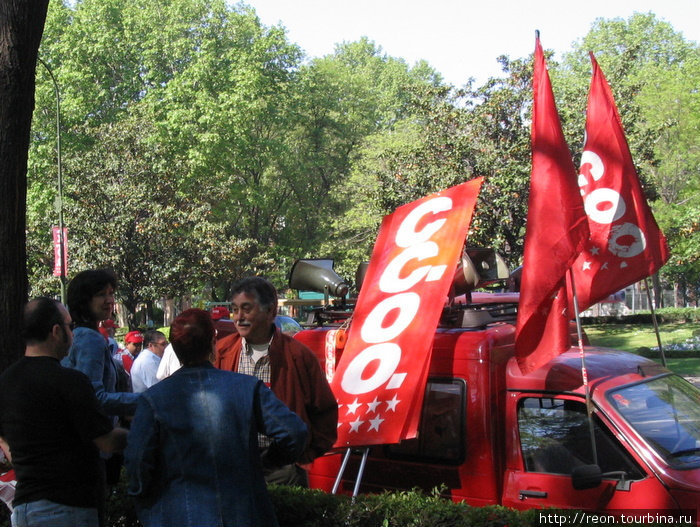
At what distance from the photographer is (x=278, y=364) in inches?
171

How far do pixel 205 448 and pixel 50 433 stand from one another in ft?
2.57

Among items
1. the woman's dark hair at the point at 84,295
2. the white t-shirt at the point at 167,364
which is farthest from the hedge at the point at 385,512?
the white t-shirt at the point at 167,364

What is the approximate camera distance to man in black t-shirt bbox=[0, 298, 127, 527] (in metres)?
3.30

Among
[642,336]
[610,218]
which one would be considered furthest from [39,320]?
[642,336]

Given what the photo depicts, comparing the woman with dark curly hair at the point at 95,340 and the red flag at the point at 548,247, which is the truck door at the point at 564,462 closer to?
the red flag at the point at 548,247

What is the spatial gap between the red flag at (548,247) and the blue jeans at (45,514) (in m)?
2.45

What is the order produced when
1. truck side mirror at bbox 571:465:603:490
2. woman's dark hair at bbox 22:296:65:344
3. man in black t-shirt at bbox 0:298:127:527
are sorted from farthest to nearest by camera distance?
truck side mirror at bbox 571:465:603:490
woman's dark hair at bbox 22:296:65:344
man in black t-shirt at bbox 0:298:127:527

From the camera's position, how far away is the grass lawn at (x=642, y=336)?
20.5m

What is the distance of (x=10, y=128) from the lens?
559 cm

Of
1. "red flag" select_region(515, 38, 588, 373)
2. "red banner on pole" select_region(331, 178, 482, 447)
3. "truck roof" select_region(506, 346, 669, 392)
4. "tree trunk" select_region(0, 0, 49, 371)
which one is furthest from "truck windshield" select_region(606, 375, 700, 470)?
"tree trunk" select_region(0, 0, 49, 371)

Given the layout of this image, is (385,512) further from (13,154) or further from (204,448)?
(13,154)

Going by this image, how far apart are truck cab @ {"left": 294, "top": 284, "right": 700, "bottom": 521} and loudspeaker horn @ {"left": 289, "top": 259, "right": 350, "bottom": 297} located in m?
1.27

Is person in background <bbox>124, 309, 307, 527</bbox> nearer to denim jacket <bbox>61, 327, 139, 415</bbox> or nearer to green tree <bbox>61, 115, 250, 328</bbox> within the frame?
denim jacket <bbox>61, 327, 139, 415</bbox>

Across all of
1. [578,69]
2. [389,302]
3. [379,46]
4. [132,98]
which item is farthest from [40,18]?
[379,46]
